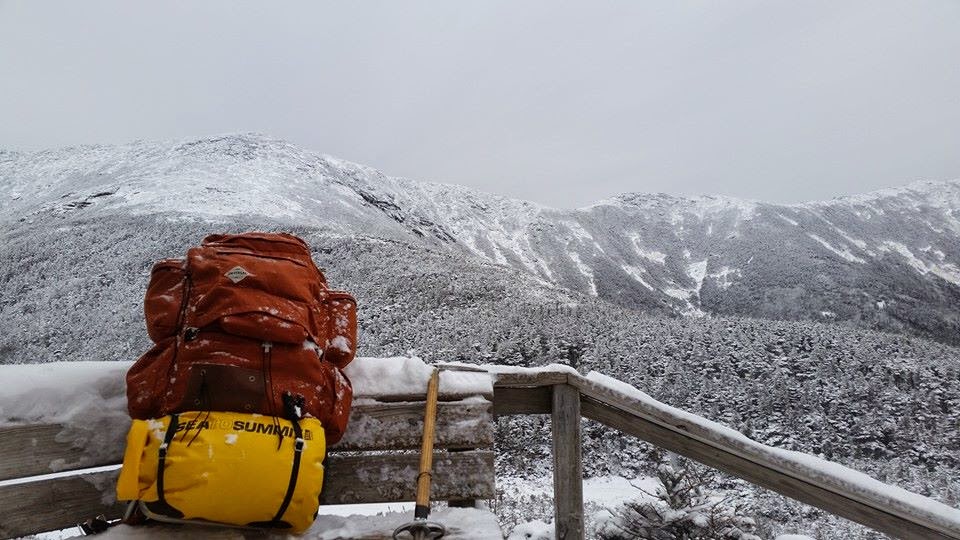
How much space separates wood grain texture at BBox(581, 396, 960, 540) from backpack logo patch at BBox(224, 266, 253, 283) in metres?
1.72

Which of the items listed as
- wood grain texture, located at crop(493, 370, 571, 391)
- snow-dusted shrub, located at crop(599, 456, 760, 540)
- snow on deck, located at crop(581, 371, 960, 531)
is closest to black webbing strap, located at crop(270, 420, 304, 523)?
wood grain texture, located at crop(493, 370, 571, 391)

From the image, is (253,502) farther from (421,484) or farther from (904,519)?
(904,519)

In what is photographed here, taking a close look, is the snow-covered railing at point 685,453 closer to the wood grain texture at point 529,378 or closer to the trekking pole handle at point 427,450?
the wood grain texture at point 529,378

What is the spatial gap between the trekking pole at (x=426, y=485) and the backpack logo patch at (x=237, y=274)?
2.96ft

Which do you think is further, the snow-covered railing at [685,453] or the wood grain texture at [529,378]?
the wood grain texture at [529,378]

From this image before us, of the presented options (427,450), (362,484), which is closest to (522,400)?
(427,450)

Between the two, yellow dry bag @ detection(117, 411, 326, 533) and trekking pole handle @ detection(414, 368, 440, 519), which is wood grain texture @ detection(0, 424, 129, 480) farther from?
trekking pole handle @ detection(414, 368, 440, 519)

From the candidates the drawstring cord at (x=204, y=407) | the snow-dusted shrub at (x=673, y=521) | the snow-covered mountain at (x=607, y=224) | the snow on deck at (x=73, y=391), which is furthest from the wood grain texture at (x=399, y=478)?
the snow-covered mountain at (x=607, y=224)

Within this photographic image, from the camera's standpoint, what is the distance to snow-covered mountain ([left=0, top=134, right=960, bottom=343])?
37.7 m

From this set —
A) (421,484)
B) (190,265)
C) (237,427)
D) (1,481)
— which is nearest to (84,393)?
(1,481)

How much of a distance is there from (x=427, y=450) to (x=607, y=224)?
94.9 m

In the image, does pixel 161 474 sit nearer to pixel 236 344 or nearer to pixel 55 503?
pixel 236 344

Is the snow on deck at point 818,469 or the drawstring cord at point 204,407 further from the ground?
the drawstring cord at point 204,407

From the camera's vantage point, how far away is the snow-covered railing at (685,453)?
206cm
